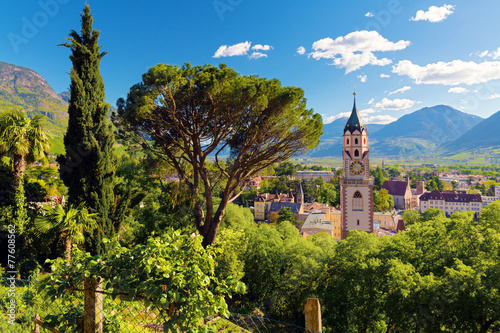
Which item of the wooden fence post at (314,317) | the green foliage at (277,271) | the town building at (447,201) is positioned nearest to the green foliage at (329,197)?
the town building at (447,201)

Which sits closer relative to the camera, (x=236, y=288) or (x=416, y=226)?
(x=236, y=288)

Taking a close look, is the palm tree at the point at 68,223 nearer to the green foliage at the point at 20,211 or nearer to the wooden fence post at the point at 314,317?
the green foliage at the point at 20,211

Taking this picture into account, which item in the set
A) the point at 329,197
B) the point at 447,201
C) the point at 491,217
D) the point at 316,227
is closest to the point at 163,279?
the point at 491,217

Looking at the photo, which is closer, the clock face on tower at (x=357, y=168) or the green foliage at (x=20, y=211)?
the green foliage at (x=20, y=211)

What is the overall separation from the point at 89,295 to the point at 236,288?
1371mm

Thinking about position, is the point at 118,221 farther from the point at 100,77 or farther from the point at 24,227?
the point at 100,77

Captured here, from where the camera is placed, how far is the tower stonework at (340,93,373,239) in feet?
82.5

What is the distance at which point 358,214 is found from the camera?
25.2m

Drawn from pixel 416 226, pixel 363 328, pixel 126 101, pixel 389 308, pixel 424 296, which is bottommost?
pixel 363 328

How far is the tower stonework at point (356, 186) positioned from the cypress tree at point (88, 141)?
67.9ft

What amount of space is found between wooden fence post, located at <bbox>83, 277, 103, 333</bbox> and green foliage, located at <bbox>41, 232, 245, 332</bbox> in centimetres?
9

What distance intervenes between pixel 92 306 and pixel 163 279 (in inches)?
33.5

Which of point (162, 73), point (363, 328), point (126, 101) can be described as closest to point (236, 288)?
point (162, 73)

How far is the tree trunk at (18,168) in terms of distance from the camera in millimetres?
11633
